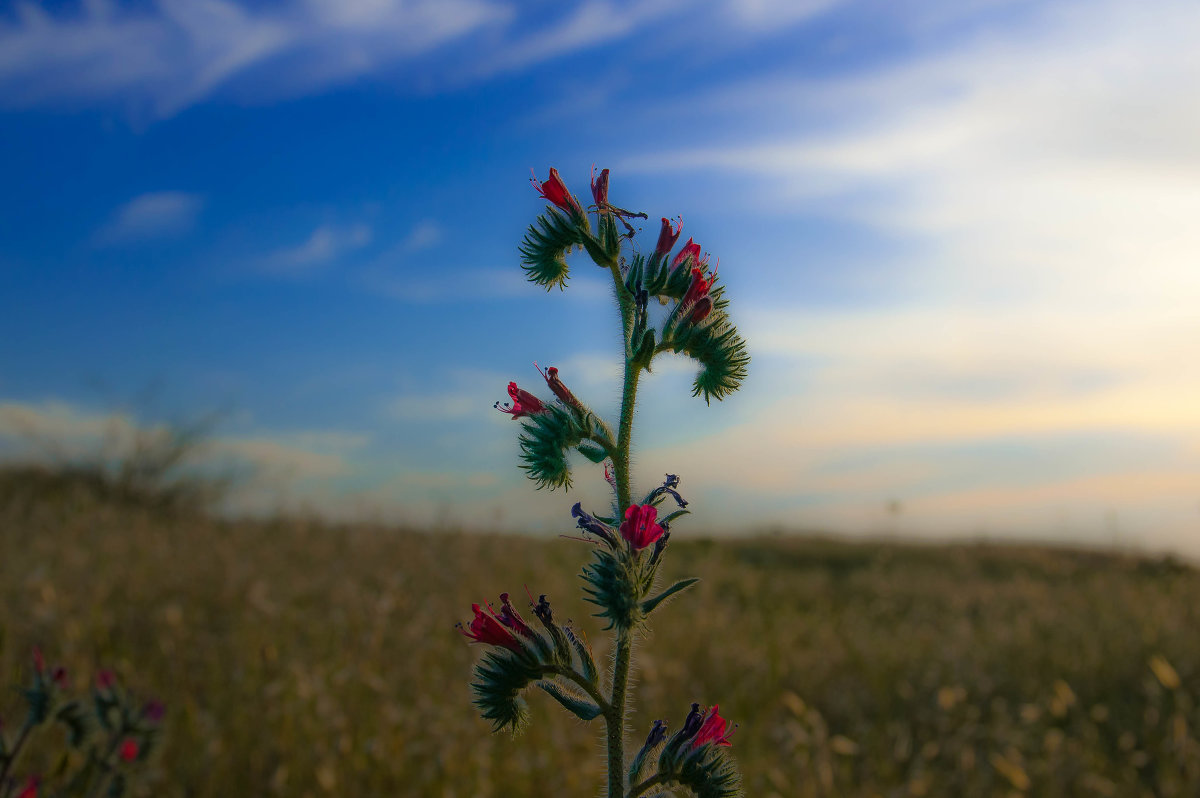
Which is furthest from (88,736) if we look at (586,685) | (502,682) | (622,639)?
(622,639)

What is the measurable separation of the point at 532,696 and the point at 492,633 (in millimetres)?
4978

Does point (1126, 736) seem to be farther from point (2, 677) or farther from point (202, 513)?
point (202, 513)

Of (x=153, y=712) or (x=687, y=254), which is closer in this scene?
(x=687, y=254)

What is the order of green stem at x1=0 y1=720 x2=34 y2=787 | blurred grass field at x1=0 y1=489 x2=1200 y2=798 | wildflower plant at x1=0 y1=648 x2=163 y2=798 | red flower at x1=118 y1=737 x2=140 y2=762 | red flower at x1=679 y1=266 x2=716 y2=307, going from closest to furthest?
1. red flower at x1=679 y1=266 x2=716 y2=307
2. green stem at x1=0 y1=720 x2=34 y2=787
3. wildflower plant at x1=0 y1=648 x2=163 y2=798
4. red flower at x1=118 y1=737 x2=140 y2=762
5. blurred grass field at x1=0 y1=489 x2=1200 y2=798

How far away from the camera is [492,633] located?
1681 millimetres

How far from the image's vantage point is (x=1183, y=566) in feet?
44.7

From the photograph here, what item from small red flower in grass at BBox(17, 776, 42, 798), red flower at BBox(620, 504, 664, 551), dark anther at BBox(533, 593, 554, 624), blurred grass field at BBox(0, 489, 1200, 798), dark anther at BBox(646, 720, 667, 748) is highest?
A: red flower at BBox(620, 504, 664, 551)

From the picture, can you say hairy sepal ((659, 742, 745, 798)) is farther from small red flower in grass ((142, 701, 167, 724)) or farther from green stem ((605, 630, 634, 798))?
small red flower in grass ((142, 701, 167, 724))

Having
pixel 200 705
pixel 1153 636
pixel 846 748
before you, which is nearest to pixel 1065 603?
pixel 1153 636

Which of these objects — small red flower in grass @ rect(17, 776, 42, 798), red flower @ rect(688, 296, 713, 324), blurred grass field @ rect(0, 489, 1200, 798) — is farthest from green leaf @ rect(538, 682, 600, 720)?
blurred grass field @ rect(0, 489, 1200, 798)

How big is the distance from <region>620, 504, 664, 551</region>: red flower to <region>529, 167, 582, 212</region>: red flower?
728mm

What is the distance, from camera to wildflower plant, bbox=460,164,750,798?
1560 millimetres

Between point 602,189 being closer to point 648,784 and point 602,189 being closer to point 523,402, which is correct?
point 523,402

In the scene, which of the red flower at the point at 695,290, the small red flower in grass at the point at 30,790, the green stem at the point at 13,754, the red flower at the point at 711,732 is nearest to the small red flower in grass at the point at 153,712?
the small red flower in grass at the point at 30,790
